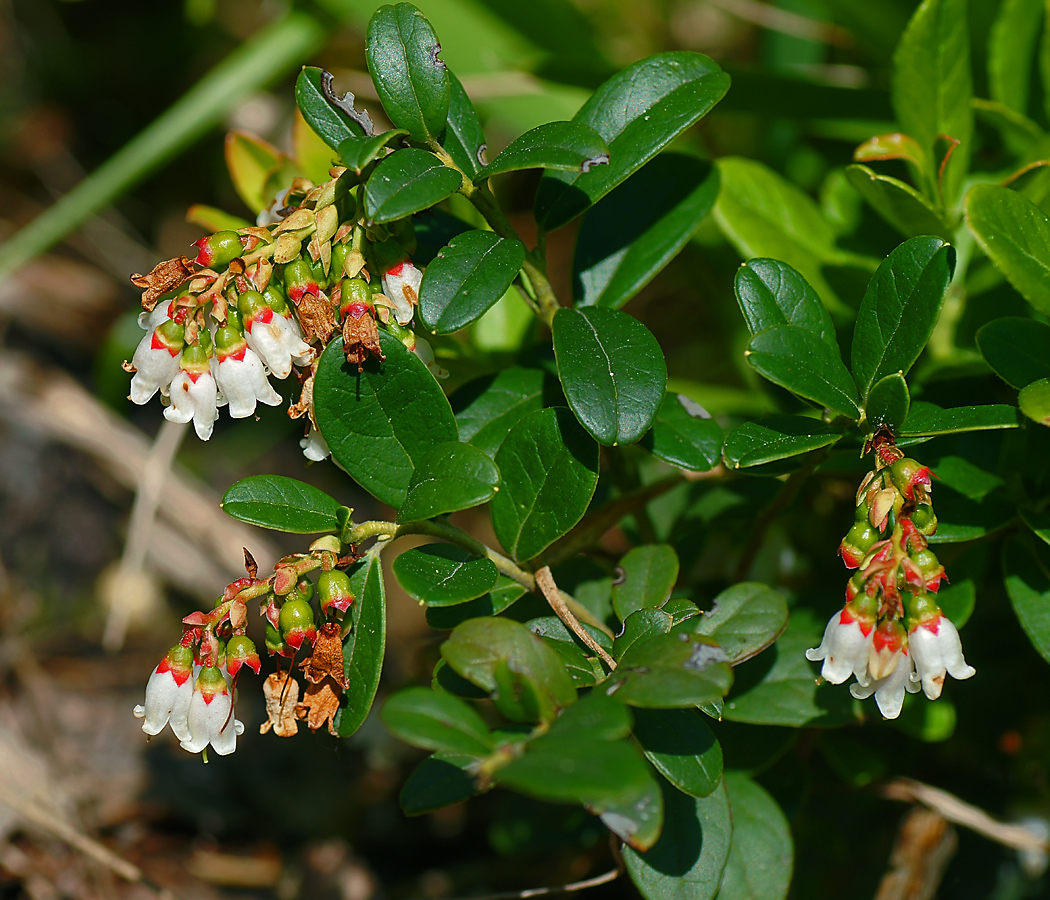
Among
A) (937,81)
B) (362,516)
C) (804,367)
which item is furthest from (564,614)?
(362,516)

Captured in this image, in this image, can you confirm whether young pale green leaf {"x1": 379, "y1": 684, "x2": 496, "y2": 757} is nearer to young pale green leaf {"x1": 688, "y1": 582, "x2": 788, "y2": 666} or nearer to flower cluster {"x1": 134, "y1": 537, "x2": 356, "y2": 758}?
flower cluster {"x1": 134, "y1": 537, "x2": 356, "y2": 758}

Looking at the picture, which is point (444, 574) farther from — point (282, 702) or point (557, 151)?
point (557, 151)

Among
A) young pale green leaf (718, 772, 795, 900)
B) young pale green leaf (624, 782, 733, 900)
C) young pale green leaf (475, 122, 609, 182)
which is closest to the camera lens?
young pale green leaf (475, 122, 609, 182)

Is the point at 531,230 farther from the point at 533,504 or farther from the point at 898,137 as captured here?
the point at 533,504

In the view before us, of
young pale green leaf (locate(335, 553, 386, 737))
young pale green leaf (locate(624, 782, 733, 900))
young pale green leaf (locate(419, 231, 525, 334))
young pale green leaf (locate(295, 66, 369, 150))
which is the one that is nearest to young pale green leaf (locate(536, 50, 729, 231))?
young pale green leaf (locate(419, 231, 525, 334))

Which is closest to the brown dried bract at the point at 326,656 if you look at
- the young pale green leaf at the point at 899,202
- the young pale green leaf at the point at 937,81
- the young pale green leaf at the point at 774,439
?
the young pale green leaf at the point at 774,439

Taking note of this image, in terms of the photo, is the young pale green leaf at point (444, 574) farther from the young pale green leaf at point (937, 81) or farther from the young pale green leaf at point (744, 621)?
the young pale green leaf at point (937, 81)
